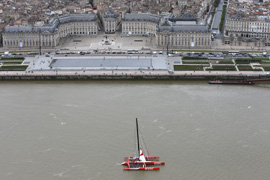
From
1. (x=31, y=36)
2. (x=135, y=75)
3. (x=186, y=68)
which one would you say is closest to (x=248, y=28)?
(x=186, y=68)

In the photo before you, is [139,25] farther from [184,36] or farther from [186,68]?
[186,68]

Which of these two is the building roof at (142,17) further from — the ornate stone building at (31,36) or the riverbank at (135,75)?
the riverbank at (135,75)

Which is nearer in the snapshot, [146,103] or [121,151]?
[121,151]

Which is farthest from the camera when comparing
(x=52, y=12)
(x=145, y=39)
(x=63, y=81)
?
(x=52, y=12)

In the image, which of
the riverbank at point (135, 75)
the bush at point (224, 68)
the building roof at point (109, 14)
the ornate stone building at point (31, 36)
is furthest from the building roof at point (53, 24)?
the bush at point (224, 68)

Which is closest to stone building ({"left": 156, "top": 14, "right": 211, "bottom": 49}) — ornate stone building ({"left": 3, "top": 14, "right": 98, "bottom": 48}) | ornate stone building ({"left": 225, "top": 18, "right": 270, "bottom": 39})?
ornate stone building ({"left": 225, "top": 18, "right": 270, "bottom": 39})

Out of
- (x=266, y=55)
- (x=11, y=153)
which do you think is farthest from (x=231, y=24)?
(x=11, y=153)

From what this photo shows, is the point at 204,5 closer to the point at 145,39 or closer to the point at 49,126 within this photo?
the point at 145,39
